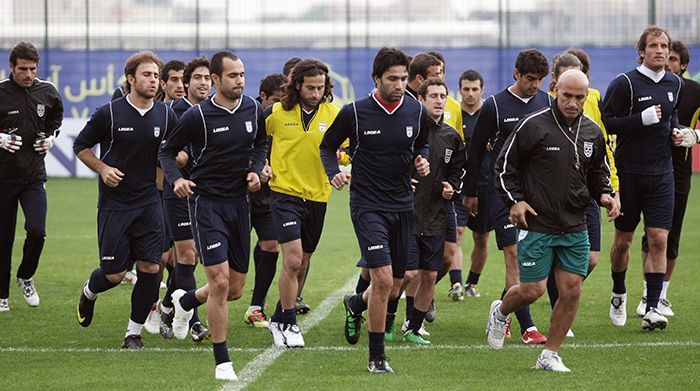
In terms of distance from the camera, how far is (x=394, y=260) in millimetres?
9445

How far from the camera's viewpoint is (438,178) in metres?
10.6

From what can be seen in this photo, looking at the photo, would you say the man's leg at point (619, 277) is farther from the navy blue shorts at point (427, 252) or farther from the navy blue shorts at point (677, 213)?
the navy blue shorts at point (427, 252)

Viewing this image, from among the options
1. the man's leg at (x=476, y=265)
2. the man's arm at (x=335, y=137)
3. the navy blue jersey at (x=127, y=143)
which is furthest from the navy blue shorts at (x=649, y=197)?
the navy blue jersey at (x=127, y=143)

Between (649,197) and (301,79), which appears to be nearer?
(301,79)

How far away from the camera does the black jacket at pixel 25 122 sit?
40.0ft

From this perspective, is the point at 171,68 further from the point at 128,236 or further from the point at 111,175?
the point at 111,175

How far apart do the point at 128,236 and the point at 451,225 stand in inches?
112

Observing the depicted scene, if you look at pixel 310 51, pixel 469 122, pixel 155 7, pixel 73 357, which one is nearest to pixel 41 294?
pixel 73 357

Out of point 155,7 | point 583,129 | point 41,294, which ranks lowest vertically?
point 41,294

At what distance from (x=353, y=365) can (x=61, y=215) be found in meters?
14.8

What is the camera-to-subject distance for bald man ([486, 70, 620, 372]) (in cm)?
878

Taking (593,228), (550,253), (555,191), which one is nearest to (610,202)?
(555,191)

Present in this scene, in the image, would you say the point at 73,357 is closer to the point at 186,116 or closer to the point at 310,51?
the point at 186,116

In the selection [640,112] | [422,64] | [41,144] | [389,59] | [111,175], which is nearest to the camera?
[389,59]
